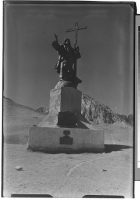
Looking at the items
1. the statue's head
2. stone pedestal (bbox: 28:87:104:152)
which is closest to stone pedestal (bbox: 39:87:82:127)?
stone pedestal (bbox: 28:87:104:152)

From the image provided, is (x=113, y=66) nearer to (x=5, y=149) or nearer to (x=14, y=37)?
(x=14, y=37)

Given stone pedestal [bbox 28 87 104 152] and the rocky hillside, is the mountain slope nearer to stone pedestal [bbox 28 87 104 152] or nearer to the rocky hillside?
stone pedestal [bbox 28 87 104 152]

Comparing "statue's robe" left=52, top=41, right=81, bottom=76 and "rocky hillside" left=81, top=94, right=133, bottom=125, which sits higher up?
"statue's robe" left=52, top=41, right=81, bottom=76

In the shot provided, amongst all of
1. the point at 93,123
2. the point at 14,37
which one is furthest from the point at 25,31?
the point at 93,123

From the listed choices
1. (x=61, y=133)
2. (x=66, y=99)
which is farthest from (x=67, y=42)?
(x=61, y=133)

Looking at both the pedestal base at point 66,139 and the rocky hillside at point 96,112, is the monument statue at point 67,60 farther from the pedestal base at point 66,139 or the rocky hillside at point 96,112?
the pedestal base at point 66,139

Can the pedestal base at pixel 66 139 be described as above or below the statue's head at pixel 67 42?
below

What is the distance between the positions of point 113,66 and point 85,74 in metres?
0.27

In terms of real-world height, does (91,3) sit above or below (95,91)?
above

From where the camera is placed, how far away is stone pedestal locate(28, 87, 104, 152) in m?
3.16

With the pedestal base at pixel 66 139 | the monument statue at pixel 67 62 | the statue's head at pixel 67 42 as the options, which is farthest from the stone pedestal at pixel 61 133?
the statue's head at pixel 67 42

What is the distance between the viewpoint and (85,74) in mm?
3248

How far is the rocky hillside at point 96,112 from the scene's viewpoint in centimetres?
318

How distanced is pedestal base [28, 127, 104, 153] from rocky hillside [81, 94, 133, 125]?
0.11 meters
